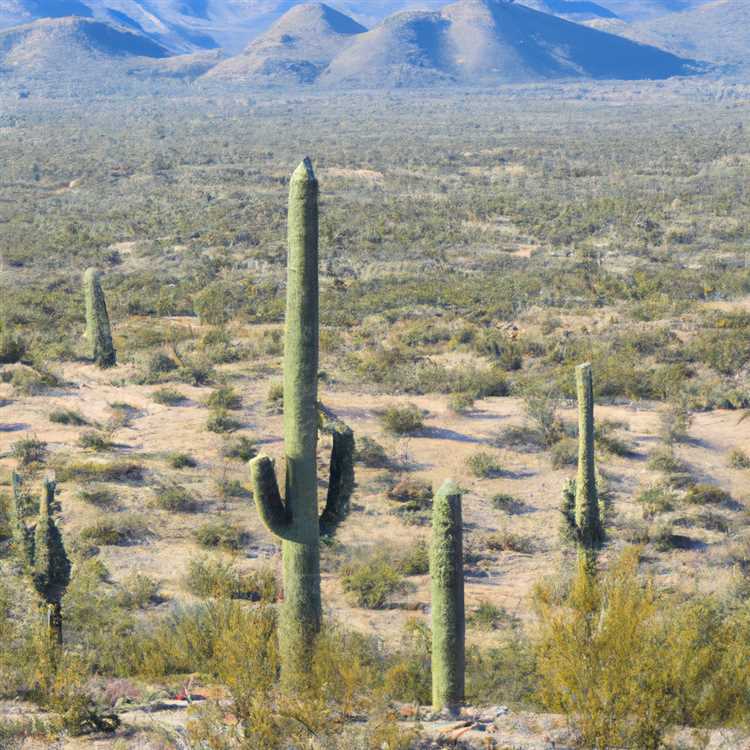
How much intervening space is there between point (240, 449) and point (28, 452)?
3.63m

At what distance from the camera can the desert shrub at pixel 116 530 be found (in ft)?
46.5

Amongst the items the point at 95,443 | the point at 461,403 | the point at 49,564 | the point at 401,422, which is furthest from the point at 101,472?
the point at 461,403

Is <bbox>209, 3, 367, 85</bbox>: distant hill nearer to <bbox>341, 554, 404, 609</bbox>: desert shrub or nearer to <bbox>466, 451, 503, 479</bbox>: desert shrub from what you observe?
<bbox>466, 451, 503, 479</bbox>: desert shrub

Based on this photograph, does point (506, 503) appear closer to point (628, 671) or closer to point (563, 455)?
point (563, 455)

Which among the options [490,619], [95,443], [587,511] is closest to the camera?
[587,511]

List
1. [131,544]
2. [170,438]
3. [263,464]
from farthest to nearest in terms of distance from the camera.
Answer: [170,438] < [131,544] < [263,464]

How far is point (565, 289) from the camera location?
104 feet

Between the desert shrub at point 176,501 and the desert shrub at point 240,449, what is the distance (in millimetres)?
1932

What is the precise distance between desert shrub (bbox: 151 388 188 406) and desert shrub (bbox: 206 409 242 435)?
180 centimetres

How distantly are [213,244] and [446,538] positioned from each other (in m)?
32.3

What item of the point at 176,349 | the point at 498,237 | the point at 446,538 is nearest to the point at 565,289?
the point at 498,237

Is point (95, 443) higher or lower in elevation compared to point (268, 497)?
lower

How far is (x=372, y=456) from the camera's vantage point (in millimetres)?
17609

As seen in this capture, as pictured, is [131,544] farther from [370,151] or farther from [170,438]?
[370,151]
